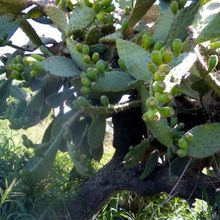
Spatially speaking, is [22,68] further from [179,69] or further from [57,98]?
[179,69]

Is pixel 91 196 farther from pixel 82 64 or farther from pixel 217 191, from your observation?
pixel 82 64

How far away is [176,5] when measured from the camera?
5.37ft

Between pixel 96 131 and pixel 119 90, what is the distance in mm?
243

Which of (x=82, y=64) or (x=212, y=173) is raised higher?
(x=82, y=64)

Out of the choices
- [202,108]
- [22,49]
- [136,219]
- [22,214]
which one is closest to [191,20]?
[202,108]

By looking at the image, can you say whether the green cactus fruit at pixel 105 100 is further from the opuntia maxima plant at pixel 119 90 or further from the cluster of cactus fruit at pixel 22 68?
the cluster of cactus fruit at pixel 22 68

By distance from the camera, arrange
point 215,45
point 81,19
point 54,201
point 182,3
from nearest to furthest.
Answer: point 215,45 < point 182,3 < point 81,19 < point 54,201

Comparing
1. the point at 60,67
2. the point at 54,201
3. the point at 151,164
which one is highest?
the point at 60,67

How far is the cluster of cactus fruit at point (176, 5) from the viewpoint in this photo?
164 centimetres

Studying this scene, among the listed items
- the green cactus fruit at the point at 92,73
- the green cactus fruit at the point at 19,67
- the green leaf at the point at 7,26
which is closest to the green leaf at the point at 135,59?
the green cactus fruit at the point at 92,73

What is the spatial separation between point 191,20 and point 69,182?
55.3 inches

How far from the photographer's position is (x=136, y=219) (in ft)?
9.70

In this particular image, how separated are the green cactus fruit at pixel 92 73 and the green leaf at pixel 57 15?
18.2 inches

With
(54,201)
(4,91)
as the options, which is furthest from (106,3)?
(54,201)
